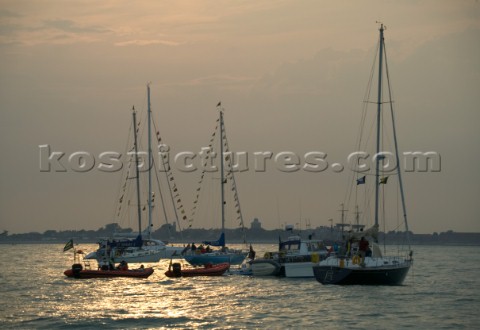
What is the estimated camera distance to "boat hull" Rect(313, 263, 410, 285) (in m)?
62.4

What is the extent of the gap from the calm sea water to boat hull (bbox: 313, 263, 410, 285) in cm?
65

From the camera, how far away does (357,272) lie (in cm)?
6244

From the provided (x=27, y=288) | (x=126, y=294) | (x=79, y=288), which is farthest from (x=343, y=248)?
(x=27, y=288)

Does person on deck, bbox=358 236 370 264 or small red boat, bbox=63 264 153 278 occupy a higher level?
person on deck, bbox=358 236 370 264

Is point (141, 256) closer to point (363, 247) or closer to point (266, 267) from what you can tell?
point (266, 267)

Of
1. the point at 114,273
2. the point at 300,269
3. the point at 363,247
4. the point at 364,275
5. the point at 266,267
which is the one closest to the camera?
the point at 364,275

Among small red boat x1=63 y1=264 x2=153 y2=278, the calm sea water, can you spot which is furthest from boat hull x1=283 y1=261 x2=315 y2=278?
small red boat x1=63 y1=264 x2=153 y2=278

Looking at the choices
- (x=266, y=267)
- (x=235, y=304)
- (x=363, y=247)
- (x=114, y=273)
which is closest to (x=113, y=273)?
(x=114, y=273)

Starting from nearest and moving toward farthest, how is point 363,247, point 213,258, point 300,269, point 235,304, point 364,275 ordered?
point 235,304
point 364,275
point 363,247
point 300,269
point 213,258

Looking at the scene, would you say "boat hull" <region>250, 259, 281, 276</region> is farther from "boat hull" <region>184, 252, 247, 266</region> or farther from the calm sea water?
"boat hull" <region>184, 252, 247, 266</region>

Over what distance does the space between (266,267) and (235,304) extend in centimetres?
2257

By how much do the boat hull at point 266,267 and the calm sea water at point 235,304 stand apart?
1787 mm

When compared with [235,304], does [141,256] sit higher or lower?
higher

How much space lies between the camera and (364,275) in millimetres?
62562
